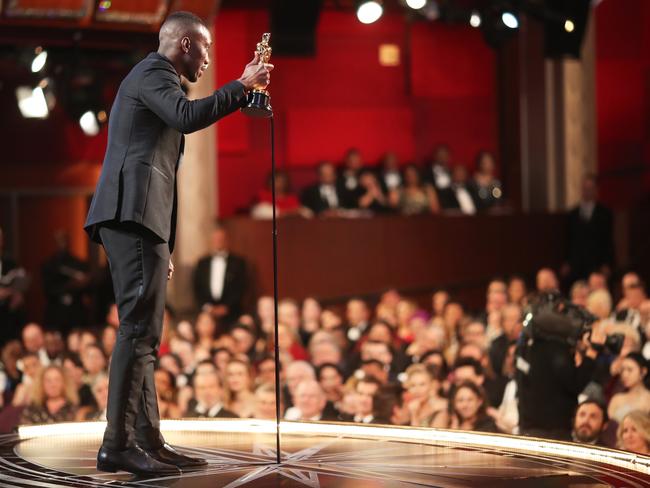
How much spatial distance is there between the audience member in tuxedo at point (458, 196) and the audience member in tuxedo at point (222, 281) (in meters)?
2.52

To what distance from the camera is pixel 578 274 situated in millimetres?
10656

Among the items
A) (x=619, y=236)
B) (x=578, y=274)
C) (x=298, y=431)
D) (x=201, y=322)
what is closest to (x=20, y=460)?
(x=298, y=431)

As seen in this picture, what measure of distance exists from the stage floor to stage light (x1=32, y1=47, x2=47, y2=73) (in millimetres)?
5124

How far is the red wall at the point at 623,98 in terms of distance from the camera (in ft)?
40.7

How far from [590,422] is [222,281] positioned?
208 inches

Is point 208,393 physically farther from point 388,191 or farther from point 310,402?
point 388,191

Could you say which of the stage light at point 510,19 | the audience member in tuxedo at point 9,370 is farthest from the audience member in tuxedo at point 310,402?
the stage light at point 510,19

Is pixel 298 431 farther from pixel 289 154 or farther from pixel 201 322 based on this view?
pixel 289 154

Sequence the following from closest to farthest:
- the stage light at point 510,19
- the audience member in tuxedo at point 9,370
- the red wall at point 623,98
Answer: the audience member in tuxedo at point 9,370, the stage light at point 510,19, the red wall at point 623,98

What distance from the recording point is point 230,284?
33.2ft

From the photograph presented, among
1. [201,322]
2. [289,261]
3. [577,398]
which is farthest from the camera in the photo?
[289,261]

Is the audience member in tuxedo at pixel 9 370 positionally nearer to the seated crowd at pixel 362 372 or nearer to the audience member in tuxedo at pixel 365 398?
the seated crowd at pixel 362 372

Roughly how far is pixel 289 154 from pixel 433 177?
193 centimetres

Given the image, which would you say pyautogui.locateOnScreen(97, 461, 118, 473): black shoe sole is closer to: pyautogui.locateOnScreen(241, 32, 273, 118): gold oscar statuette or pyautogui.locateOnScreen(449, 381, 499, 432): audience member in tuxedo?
pyautogui.locateOnScreen(241, 32, 273, 118): gold oscar statuette
